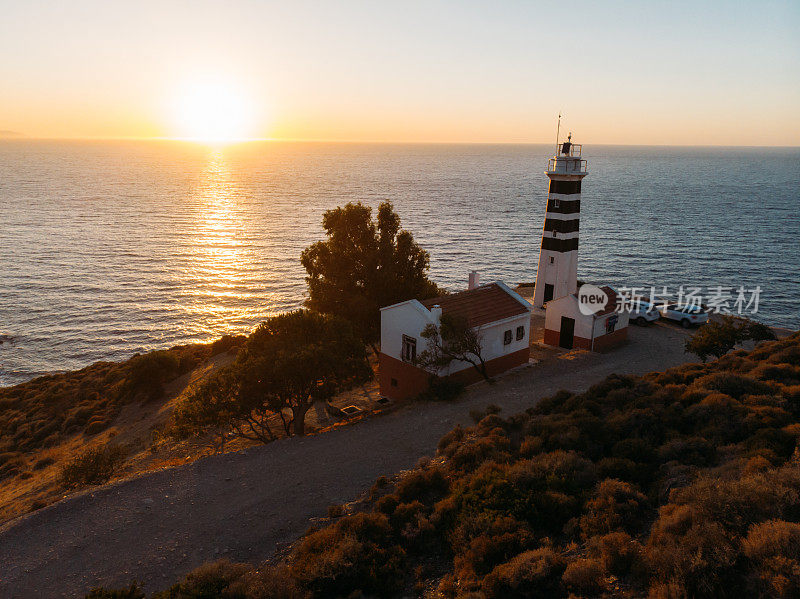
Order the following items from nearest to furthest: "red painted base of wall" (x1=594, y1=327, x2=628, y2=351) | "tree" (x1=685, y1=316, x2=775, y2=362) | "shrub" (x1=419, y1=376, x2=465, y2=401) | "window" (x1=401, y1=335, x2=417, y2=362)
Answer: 1. "shrub" (x1=419, y1=376, x2=465, y2=401)
2. "tree" (x1=685, y1=316, x2=775, y2=362)
3. "window" (x1=401, y1=335, x2=417, y2=362)
4. "red painted base of wall" (x1=594, y1=327, x2=628, y2=351)

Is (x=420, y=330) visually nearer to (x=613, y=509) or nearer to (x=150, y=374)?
(x=613, y=509)

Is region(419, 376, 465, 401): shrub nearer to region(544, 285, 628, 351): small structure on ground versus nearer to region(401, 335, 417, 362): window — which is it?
region(401, 335, 417, 362): window

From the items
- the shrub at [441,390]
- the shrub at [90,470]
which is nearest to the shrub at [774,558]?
the shrub at [441,390]

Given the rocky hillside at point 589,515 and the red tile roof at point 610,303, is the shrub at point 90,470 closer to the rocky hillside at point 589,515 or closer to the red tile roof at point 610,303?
the rocky hillside at point 589,515

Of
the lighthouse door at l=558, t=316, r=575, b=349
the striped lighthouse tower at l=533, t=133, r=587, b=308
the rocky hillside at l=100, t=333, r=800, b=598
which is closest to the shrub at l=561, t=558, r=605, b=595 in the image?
the rocky hillside at l=100, t=333, r=800, b=598

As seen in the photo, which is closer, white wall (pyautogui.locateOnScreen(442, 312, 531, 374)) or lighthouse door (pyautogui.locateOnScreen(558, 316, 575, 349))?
white wall (pyautogui.locateOnScreen(442, 312, 531, 374))

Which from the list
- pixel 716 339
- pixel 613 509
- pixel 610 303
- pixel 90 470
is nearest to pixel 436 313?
pixel 610 303

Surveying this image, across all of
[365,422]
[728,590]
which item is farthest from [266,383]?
[728,590]
